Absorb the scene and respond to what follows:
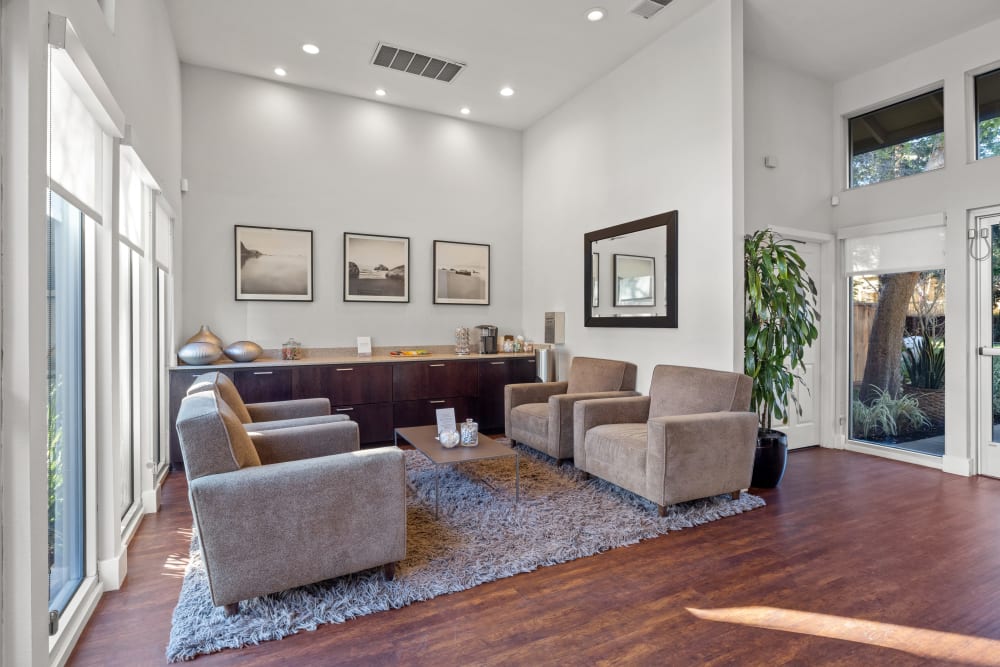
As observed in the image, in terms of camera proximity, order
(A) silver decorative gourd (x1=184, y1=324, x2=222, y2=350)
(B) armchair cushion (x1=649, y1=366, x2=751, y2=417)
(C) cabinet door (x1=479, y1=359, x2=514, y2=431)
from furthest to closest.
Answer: (C) cabinet door (x1=479, y1=359, x2=514, y2=431) → (A) silver decorative gourd (x1=184, y1=324, x2=222, y2=350) → (B) armchair cushion (x1=649, y1=366, x2=751, y2=417)

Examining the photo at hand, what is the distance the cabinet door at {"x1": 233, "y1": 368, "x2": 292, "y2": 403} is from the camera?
453cm

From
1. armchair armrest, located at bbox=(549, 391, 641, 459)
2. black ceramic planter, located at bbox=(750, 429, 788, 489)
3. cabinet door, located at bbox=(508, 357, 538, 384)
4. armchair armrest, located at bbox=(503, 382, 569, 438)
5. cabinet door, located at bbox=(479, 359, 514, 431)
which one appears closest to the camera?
black ceramic planter, located at bbox=(750, 429, 788, 489)

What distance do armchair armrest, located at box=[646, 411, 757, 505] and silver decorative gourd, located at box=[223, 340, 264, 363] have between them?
3585mm

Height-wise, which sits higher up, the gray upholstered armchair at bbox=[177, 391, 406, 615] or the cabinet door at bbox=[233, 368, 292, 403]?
the cabinet door at bbox=[233, 368, 292, 403]

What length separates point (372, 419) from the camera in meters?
5.08

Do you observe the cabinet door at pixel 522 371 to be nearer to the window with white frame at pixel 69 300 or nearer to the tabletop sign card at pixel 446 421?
the tabletop sign card at pixel 446 421

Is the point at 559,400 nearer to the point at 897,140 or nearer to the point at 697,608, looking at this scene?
the point at 697,608

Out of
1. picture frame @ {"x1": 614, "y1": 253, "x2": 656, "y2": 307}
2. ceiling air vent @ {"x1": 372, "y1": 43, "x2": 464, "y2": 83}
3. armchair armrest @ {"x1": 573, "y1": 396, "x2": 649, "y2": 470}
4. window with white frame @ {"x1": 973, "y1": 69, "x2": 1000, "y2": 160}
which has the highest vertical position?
ceiling air vent @ {"x1": 372, "y1": 43, "x2": 464, "y2": 83}

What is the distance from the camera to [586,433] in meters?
3.79

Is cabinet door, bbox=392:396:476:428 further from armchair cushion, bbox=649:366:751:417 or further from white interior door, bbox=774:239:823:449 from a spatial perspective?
white interior door, bbox=774:239:823:449

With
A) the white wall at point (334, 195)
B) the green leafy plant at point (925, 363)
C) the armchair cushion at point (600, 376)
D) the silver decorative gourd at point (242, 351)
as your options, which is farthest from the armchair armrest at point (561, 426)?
the green leafy plant at point (925, 363)

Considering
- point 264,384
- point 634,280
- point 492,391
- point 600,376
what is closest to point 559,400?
point 600,376

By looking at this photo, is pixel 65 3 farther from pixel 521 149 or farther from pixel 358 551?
pixel 521 149

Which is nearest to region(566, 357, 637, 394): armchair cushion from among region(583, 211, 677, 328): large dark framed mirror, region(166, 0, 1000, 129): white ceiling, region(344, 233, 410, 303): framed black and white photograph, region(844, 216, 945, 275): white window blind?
region(583, 211, 677, 328): large dark framed mirror
